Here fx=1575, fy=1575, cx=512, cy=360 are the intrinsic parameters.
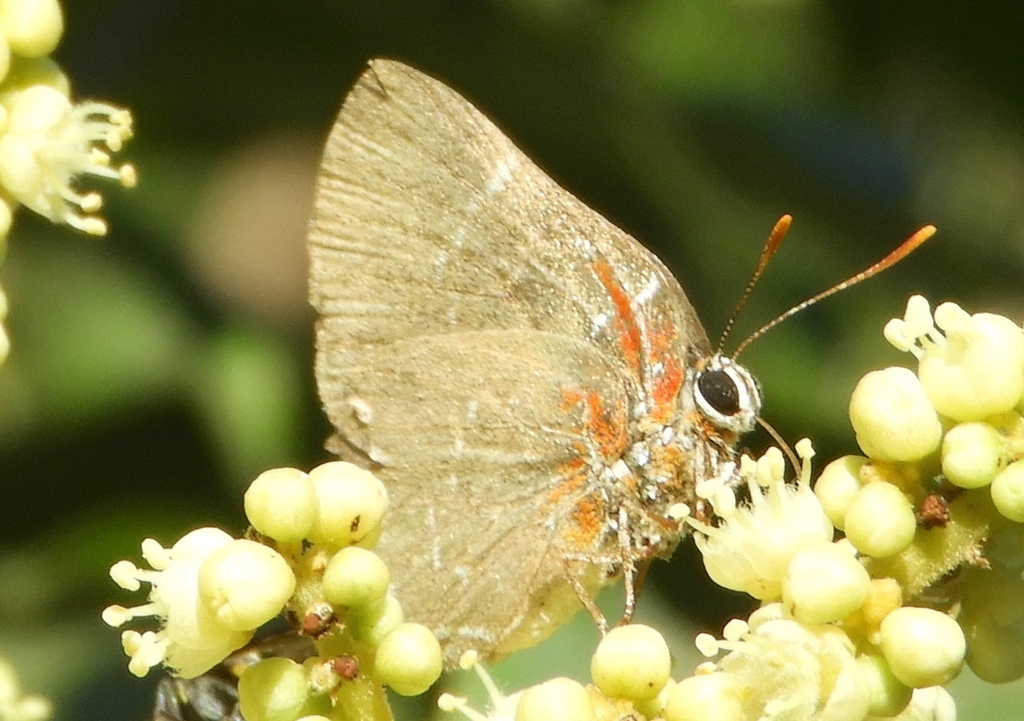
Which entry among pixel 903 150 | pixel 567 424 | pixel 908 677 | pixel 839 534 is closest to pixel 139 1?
pixel 567 424

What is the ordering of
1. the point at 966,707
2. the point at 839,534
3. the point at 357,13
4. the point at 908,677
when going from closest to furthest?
the point at 908,677 → the point at 839,534 → the point at 966,707 → the point at 357,13

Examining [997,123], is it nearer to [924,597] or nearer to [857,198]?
[857,198]

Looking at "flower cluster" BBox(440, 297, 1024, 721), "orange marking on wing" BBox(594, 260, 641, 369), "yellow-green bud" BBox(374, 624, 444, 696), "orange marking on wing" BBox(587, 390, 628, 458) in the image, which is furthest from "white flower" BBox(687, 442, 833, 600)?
"orange marking on wing" BBox(594, 260, 641, 369)

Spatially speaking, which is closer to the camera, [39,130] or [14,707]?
[14,707]

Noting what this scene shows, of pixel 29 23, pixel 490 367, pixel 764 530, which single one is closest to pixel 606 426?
pixel 490 367

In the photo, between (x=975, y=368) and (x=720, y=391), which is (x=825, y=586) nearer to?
(x=975, y=368)

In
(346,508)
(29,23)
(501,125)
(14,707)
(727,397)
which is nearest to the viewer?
(346,508)

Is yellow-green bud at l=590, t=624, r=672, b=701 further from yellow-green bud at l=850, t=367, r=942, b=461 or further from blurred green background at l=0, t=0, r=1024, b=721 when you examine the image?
blurred green background at l=0, t=0, r=1024, b=721
